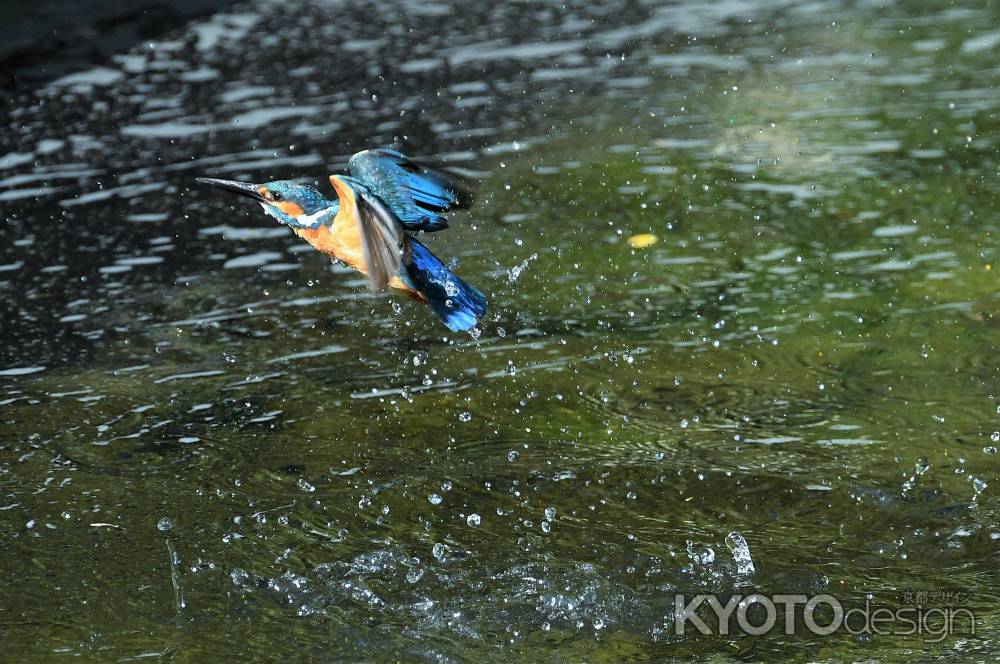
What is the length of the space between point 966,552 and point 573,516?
1.06m

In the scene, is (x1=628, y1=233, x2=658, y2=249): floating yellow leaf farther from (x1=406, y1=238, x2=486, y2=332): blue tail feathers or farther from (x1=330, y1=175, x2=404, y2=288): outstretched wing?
(x1=330, y1=175, x2=404, y2=288): outstretched wing

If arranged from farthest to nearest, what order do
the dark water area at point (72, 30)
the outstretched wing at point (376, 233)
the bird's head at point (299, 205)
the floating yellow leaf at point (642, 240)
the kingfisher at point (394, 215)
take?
the dark water area at point (72, 30)
the floating yellow leaf at point (642, 240)
the bird's head at point (299, 205)
the kingfisher at point (394, 215)
the outstretched wing at point (376, 233)

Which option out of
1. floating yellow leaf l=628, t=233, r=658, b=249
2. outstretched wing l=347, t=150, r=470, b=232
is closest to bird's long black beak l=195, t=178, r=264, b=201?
outstretched wing l=347, t=150, r=470, b=232

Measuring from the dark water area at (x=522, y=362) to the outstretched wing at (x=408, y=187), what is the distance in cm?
87

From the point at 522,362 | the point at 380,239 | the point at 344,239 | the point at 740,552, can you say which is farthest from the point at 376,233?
the point at 522,362

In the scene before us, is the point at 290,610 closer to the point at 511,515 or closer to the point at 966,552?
the point at 511,515

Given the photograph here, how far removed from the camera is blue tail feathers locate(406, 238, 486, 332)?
11.9 feet

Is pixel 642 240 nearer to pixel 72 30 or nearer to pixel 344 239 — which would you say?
pixel 344 239

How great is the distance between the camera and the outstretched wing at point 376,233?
3350 mm

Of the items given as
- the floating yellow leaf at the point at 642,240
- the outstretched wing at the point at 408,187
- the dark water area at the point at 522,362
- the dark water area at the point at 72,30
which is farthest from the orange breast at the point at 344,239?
the dark water area at the point at 72,30

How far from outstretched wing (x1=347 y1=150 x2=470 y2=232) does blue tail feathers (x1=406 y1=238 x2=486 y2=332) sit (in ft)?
0.29

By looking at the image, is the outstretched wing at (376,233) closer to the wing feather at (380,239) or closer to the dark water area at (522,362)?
the wing feather at (380,239)

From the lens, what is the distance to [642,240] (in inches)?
228

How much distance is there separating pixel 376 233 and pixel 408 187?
308 millimetres
